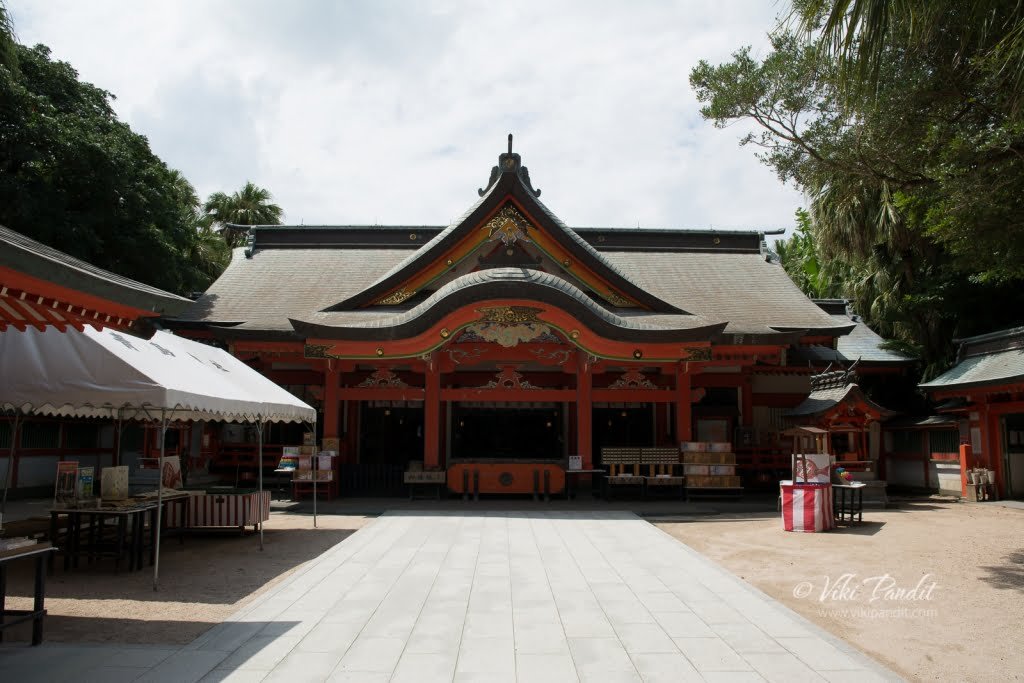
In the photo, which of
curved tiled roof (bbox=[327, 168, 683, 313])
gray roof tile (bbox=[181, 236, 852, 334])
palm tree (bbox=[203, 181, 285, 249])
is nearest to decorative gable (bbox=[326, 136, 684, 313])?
curved tiled roof (bbox=[327, 168, 683, 313])

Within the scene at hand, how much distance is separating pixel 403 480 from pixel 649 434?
674 centimetres

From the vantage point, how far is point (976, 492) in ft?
52.5

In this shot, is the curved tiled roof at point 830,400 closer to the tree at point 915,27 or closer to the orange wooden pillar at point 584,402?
the orange wooden pillar at point 584,402

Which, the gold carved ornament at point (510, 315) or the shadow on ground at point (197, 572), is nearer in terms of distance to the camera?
the shadow on ground at point (197, 572)

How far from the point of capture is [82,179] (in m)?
19.0

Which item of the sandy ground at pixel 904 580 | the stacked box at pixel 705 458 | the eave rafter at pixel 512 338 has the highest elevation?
the eave rafter at pixel 512 338

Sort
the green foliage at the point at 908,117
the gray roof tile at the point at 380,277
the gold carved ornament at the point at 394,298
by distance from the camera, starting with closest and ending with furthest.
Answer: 1. the green foliage at the point at 908,117
2. the gold carved ornament at the point at 394,298
3. the gray roof tile at the point at 380,277

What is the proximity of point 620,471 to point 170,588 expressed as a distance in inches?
371

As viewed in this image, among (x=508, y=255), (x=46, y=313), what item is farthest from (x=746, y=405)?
(x=46, y=313)

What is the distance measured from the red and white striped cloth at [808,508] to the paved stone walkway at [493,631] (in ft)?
10.1

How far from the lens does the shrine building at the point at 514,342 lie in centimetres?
1420

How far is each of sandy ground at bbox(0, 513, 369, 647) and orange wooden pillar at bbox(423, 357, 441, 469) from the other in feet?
13.6

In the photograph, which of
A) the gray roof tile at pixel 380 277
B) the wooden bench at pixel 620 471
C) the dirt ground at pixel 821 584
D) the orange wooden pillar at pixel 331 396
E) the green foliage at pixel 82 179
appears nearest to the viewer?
the dirt ground at pixel 821 584

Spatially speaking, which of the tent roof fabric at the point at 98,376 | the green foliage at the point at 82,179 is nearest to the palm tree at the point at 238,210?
the green foliage at the point at 82,179
